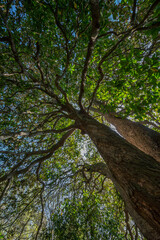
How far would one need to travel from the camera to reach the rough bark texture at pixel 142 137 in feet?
9.34

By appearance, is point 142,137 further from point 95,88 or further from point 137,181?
point 137,181

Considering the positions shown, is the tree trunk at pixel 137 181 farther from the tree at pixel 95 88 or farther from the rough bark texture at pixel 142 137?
the rough bark texture at pixel 142 137

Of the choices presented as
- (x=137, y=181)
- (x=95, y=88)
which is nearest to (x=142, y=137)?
(x=95, y=88)

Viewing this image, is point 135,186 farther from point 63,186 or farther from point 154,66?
point 63,186

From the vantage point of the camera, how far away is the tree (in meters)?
1.41

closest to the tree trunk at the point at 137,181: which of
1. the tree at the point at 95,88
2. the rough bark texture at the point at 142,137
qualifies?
the tree at the point at 95,88

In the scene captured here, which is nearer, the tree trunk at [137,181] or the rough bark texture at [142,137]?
the tree trunk at [137,181]

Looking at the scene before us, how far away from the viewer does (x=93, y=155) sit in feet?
22.0

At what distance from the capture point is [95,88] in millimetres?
3047

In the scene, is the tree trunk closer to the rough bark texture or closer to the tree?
the tree

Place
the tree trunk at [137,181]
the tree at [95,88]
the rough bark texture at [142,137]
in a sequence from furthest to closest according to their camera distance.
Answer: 1. the rough bark texture at [142,137]
2. the tree at [95,88]
3. the tree trunk at [137,181]

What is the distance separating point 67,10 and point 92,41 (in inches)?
56.4

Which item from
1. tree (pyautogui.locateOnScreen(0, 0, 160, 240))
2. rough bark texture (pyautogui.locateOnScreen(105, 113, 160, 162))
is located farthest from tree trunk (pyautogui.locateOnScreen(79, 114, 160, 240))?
rough bark texture (pyautogui.locateOnScreen(105, 113, 160, 162))

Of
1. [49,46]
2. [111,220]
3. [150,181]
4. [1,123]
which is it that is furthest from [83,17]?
[111,220]
